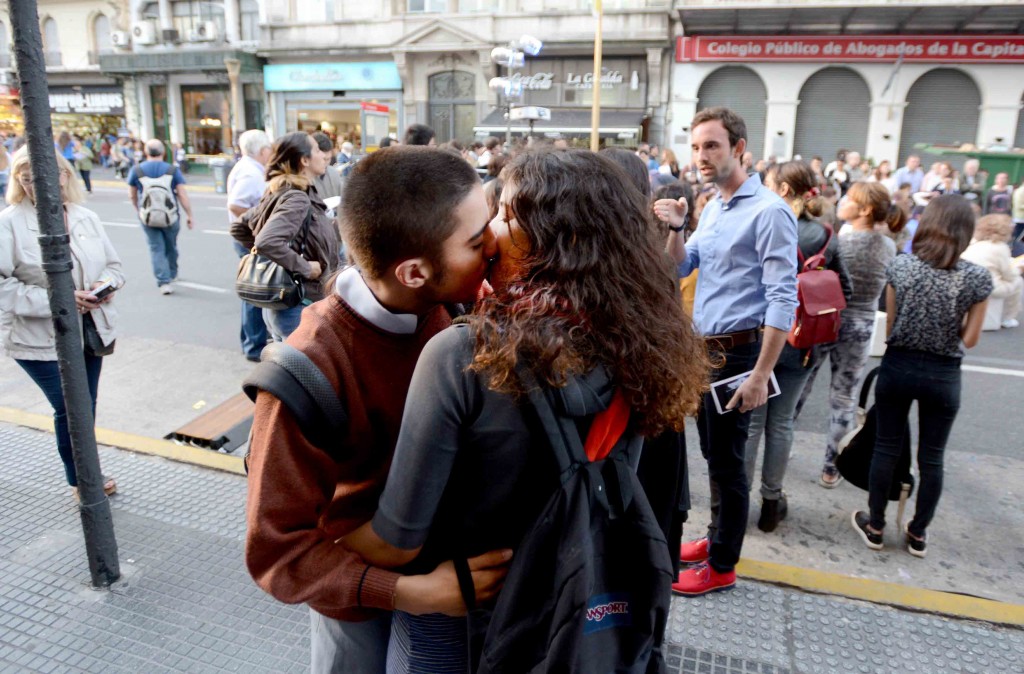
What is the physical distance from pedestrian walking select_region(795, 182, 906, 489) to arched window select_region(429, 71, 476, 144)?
2060cm

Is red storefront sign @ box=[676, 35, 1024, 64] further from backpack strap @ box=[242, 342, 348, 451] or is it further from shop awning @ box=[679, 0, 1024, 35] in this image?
backpack strap @ box=[242, 342, 348, 451]

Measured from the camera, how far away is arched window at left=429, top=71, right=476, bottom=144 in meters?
23.6

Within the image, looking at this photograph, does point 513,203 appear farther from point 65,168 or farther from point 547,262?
point 65,168

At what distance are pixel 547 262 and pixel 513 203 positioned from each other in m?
0.13

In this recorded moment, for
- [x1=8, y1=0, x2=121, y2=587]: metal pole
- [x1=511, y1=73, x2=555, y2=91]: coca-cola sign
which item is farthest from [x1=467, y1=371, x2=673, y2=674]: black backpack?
[x1=511, y1=73, x2=555, y2=91]: coca-cola sign

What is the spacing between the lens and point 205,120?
93.0 ft

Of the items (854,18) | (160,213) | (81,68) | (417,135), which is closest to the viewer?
(417,135)

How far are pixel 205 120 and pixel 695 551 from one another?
29.9m

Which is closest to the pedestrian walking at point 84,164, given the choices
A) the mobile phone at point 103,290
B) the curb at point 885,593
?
the mobile phone at point 103,290

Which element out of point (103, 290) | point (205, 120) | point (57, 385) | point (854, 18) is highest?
point (854, 18)

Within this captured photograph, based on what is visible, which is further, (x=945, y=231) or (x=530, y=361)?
(x=945, y=231)

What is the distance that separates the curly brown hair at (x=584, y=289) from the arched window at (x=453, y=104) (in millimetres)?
23228

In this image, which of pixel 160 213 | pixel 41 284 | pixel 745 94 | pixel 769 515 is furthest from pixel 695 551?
pixel 745 94

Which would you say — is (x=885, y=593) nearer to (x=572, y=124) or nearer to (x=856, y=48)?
(x=572, y=124)
